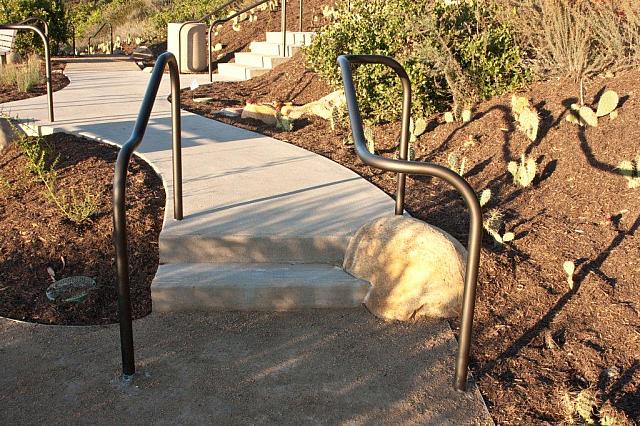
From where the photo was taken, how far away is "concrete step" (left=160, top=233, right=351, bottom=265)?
13.8 feet

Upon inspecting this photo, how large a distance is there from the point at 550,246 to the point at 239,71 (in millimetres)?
9016

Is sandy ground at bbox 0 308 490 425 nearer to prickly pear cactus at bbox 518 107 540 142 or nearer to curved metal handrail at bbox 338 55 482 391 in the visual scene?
curved metal handrail at bbox 338 55 482 391

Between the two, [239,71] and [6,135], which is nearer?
[6,135]

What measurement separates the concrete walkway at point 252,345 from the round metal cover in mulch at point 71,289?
262 millimetres

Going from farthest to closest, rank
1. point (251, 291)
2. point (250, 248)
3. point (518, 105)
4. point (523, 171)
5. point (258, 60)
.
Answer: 1. point (258, 60)
2. point (518, 105)
3. point (523, 171)
4. point (250, 248)
5. point (251, 291)

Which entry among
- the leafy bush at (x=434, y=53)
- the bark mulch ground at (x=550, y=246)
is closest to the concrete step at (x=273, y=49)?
the leafy bush at (x=434, y=53)

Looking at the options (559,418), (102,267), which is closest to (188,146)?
(102,267)

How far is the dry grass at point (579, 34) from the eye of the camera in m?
6.32

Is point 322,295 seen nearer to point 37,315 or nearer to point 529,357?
point 529,357

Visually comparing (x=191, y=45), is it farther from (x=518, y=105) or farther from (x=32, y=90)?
(x=518, y=105)

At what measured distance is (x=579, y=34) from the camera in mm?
6414

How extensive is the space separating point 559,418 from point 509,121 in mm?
3809

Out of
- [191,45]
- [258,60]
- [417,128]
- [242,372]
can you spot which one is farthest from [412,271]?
[191,45]

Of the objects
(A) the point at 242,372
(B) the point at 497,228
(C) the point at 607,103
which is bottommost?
(A) the point at 242,372
